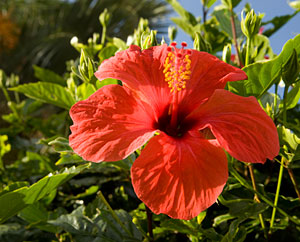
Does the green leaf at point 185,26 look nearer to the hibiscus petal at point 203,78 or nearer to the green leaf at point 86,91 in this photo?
the green leaf at point 86,91

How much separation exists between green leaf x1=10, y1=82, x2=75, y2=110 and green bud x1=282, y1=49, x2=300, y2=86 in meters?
0.59

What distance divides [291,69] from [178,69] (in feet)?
0.76

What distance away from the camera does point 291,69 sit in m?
0.70

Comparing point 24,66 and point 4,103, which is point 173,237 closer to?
point 4,103

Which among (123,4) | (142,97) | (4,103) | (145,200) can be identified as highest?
(142,97)

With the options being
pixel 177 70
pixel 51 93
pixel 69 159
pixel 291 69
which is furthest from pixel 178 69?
pixel 51 93

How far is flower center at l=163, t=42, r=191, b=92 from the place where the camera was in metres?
0.67

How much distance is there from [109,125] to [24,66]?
387 inches

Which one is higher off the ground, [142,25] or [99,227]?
[142,25]

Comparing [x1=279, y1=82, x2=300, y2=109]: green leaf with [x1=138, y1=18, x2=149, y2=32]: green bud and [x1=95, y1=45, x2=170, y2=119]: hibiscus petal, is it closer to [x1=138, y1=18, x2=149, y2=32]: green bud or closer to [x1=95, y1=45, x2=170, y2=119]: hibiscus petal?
[x1=95, y1=45, x2=170, y2=119]: hibiscus petal

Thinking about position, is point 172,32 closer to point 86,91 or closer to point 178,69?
point 86,91

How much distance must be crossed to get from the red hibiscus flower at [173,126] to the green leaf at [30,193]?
0.40ft

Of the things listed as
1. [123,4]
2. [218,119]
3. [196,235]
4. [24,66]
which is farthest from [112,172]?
[123,4]

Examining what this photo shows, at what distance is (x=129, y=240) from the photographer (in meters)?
0.80
